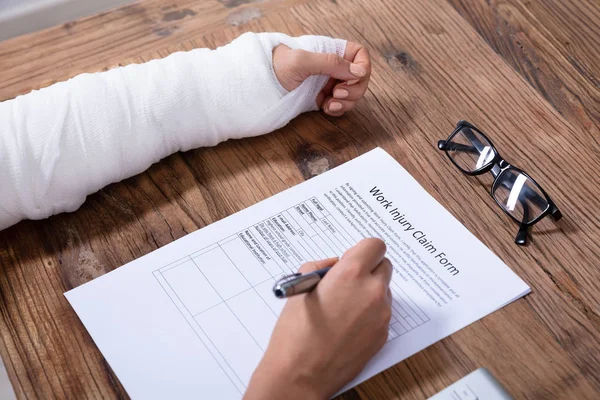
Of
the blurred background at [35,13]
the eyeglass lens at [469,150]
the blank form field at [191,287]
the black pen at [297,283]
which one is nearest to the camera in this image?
the black pen at [297,283]

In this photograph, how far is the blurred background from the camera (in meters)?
1.37

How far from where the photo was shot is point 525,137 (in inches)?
34.2

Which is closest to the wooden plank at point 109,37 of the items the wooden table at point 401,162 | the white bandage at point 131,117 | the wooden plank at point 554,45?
the wooden table at point 401,162

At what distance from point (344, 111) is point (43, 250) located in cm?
40

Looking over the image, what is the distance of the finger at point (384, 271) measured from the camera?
2.19 feet

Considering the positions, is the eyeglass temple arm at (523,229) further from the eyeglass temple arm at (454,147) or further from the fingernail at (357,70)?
the fingernail at (357,70)

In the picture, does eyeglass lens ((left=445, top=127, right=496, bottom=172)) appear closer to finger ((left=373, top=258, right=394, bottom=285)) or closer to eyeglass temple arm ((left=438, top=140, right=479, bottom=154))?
eyeglass temple arm ((left=438, top=140, right=479, bottom=154))

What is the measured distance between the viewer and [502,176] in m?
0.81

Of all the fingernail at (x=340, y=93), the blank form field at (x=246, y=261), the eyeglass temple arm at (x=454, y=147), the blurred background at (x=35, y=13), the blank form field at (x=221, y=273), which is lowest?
the blurred background at (x=35, y=13)

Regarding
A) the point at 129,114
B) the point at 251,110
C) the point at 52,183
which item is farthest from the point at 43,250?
the point at 251,110

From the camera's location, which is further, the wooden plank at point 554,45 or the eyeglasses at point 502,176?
the wooden plank at point 554,45

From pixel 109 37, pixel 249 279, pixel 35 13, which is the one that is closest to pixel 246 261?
pixel 249 279

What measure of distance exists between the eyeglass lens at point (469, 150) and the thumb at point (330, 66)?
0.14 metres

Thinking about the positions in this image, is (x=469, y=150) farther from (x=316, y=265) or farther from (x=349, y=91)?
(x=316, y=265)
